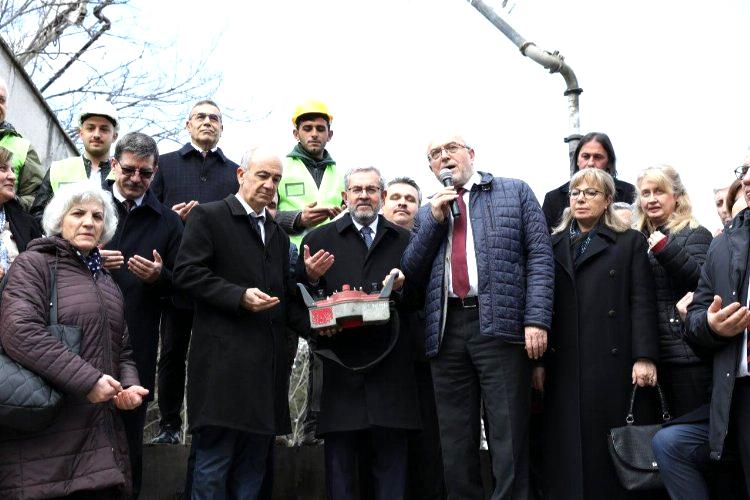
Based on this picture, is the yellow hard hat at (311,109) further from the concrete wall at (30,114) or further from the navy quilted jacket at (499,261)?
the concrete wall at (30,114)

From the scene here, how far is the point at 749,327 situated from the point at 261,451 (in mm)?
2665

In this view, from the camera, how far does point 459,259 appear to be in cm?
507

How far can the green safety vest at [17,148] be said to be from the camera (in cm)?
590

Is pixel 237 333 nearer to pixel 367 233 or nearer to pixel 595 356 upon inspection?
pixel 367 233

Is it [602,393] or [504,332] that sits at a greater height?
[504,332]

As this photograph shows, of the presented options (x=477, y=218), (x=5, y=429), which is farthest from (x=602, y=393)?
(x=5, y=429)

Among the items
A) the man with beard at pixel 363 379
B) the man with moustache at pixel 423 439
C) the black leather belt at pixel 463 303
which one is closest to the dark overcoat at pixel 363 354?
the man with beard at pixel 363 379

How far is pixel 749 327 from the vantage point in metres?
4.45

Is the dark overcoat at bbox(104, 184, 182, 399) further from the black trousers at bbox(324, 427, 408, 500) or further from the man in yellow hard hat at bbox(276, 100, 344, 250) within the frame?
the black trousers at bbox(324, 427, 408, 500)

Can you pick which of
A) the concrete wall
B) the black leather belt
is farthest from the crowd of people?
the concrete wall

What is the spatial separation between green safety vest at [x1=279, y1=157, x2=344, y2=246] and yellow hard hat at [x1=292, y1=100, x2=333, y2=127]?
38cm

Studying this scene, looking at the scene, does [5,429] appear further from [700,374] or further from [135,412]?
[700,374]

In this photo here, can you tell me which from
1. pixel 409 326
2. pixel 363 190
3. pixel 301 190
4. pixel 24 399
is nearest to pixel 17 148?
pixel 301 190

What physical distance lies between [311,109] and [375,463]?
2.76 metres
